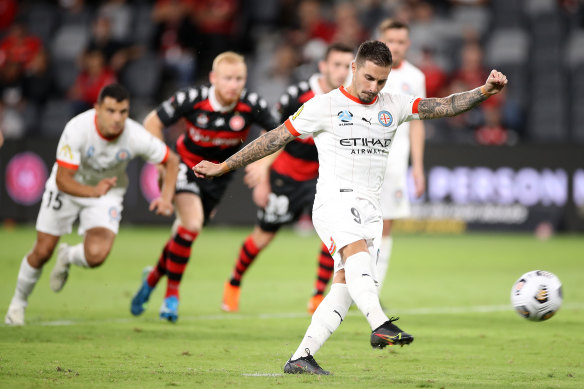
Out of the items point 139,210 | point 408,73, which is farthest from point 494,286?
point 139,210

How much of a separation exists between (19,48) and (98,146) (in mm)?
13226

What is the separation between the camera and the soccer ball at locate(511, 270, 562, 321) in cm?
679

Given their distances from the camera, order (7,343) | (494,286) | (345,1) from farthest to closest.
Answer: (345,1), (494,286), (7,343)

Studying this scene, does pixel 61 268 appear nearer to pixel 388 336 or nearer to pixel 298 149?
pixel 298 149

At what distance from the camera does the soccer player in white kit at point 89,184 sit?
27.4 ft

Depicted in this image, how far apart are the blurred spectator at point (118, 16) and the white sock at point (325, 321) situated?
16092mm

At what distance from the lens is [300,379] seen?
5828 millimetres

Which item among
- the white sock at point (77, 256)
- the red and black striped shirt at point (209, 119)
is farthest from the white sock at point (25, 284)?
the red and black striped shirt at point (209, 119)

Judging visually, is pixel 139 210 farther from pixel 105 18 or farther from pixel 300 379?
pixel 300 379

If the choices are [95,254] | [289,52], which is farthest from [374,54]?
[289,52]

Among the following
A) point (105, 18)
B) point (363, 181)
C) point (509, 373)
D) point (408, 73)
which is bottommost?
point (509, 373)

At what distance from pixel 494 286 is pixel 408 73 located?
3.18 metres

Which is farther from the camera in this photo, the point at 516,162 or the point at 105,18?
the point at 105,18

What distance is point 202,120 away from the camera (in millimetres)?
9055
